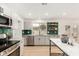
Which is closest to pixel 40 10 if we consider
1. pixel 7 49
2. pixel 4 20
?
pixel 4 20

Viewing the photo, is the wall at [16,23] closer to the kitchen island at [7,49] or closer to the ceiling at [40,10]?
the ceiling at [40,10]

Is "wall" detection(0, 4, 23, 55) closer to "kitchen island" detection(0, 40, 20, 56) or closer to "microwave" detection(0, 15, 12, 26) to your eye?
"microwave" detection(0, 15, 12, 26)

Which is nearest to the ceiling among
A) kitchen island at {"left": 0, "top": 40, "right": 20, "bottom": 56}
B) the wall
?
the wall

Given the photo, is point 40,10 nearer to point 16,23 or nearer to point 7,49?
point 16,23

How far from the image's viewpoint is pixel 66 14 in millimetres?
1734

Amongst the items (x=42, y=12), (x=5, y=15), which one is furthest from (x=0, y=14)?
(x=42, y=12)

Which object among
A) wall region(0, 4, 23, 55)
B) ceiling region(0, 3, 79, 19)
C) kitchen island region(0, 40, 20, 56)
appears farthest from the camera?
wall region(0, 4, 23, 55)

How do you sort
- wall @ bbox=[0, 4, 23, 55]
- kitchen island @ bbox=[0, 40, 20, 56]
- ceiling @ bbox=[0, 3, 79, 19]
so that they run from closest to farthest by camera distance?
kitchen island @ bbox=[0, 40, 20, 56] < ceiling @ bbox=[0, 3, 79, 19] < wall @ bbox=[0, 4, 23, 55]

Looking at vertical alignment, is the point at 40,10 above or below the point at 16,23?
above

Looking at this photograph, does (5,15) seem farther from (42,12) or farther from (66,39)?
(66,39)

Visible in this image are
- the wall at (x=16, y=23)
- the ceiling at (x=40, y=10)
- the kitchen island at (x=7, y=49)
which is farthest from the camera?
the wall at (x=16, y=23)

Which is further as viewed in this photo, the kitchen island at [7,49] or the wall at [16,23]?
the wall at [16,23]

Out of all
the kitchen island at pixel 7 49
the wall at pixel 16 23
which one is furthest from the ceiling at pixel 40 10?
the kitchen island at pixel 7 49

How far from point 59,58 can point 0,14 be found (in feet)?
3.38
